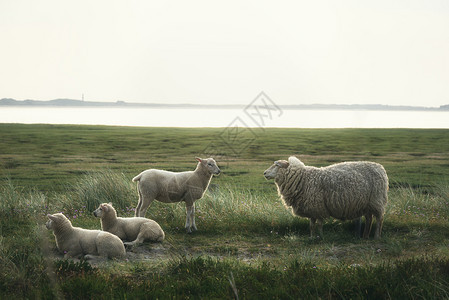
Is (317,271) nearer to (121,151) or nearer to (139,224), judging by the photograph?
(139,224)

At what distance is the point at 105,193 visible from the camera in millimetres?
12273

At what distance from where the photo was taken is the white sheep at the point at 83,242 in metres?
7.74

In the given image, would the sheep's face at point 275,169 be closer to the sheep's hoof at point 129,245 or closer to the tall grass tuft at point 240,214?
the tall grass tuft at point 240,214

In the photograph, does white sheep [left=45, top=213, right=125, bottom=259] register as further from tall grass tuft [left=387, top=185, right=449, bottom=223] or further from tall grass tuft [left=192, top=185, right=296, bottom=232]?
tall grass tuft [left=387, top=185, right=449, bottom=223]

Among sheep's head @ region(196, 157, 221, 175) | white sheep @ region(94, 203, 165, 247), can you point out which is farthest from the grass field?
sheep's head @ region(196, 157, 221, 175)

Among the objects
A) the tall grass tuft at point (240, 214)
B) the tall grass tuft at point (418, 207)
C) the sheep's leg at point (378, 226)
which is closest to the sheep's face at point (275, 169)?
the tall grass tuft at point (240, 214)

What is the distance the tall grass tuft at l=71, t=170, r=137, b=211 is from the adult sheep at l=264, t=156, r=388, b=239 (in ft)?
14.9

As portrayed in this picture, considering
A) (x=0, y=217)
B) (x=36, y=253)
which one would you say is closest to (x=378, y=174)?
(x=36, y=253)

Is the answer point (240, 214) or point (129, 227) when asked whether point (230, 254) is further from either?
point (240, 214)

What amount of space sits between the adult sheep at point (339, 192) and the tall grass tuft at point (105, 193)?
4.54m

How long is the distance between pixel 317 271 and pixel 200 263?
5.94 feet

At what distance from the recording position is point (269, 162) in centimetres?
2572

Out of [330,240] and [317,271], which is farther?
[330,240]

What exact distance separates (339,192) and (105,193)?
656 centimetres
